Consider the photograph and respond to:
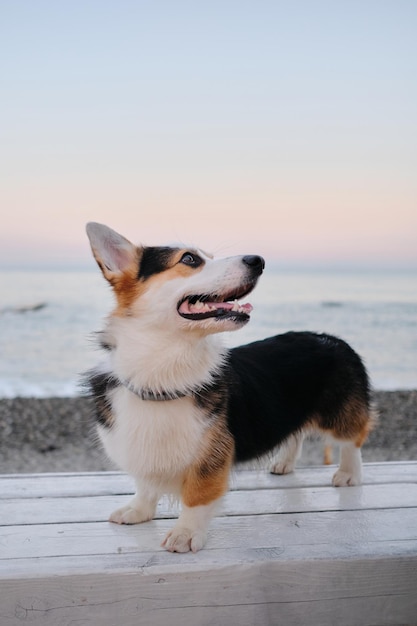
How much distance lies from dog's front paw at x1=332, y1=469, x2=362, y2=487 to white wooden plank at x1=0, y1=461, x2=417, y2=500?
0.05m

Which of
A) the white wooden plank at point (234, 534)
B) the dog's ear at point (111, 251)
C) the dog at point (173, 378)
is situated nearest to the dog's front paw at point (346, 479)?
the white wooden plank at point (234, 534)

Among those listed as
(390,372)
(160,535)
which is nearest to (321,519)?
(160,535)

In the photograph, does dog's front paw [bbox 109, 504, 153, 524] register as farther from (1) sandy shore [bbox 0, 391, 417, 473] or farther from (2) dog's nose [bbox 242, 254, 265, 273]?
(1) sandy shore [bbox 0, 391, 417, 473]

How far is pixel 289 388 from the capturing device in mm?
2955

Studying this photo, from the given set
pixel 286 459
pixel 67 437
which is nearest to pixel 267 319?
pixel 67 437

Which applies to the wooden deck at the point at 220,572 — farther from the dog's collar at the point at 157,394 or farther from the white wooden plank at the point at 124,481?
the dog's collar at the point at 157,394

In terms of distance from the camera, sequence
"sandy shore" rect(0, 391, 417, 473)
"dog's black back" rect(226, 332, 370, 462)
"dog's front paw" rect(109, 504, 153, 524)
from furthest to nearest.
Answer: "sandy shore" rect(0, 391, 417, 473), "dog's black back" rect(226, 332, 370, 462), "dog's front paw" rect(109, 504, 153, 524)

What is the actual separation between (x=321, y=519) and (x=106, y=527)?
811 mm

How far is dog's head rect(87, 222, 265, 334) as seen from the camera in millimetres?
2180

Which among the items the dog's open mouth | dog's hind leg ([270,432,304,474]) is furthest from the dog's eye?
dog's hind leg ([270,432,304,474])

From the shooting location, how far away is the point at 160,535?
2.41m

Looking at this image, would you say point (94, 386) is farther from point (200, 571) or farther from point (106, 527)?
point (200, 571)

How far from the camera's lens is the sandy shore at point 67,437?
7.38 metres

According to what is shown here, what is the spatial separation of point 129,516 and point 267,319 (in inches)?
612
